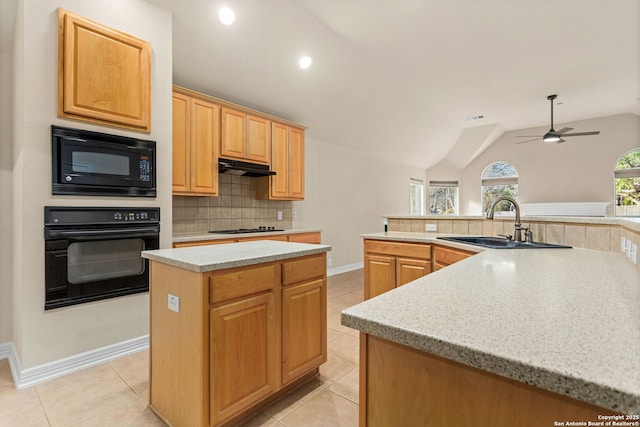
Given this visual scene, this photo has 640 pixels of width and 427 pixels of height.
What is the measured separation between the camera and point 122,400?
1.82 m

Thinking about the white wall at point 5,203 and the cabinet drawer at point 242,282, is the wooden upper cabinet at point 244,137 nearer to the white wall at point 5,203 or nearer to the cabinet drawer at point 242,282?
the white wall at point 5,203

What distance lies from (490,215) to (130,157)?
294 centimetres

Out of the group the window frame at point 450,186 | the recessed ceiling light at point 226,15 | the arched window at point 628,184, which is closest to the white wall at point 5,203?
the recessed ceiling light at point 226,15

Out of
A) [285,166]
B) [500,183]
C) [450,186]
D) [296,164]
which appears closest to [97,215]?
[285,166]

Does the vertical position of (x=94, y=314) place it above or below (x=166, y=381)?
above

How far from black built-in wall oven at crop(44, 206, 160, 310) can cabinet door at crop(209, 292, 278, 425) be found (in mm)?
1381

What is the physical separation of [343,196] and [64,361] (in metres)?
4.51

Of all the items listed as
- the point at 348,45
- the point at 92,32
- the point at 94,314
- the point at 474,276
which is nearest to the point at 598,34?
the point at 348,45

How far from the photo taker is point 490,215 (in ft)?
8.06

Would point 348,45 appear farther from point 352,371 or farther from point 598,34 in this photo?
point 352,371

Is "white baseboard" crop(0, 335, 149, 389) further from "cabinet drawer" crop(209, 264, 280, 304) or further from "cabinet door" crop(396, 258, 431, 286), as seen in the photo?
"cabinet door" crop(396, 258, 431, 286)

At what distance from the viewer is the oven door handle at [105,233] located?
81.9 inches

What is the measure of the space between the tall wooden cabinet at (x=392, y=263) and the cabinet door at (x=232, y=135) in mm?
1841

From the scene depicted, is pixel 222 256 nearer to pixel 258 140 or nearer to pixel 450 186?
pixel 258 140
